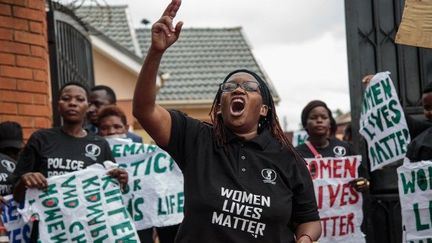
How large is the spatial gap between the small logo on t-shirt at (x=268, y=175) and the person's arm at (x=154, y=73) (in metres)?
0.52

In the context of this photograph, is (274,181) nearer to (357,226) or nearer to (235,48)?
(357,226)

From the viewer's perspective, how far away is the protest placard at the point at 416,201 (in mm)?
6109

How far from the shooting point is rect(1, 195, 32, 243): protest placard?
22.8ft

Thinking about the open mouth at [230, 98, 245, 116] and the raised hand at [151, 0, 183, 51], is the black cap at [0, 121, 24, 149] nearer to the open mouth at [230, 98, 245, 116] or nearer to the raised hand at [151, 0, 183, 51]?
the open mouth at [230, 98, 245, 116]

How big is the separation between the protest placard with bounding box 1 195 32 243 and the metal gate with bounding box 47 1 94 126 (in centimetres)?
233

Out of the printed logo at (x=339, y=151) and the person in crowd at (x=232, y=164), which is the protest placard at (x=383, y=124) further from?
the person in crowd at (x=232, y=164)

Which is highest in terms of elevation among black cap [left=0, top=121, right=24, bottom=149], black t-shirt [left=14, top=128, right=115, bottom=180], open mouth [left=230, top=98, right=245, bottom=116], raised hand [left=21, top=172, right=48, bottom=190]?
open mouth [left=230, top=98, right=245, bottom=116]

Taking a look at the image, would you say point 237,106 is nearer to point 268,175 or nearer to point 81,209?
point 268,175

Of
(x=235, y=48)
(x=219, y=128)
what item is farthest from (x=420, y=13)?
(x=235, y=48)

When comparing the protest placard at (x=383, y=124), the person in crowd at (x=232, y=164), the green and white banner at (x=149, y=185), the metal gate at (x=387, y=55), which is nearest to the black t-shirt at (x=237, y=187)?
the person in crowd at (x=232, y=164)

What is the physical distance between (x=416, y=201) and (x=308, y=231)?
6.73 feet

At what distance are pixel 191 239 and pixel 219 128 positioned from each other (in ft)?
1.88

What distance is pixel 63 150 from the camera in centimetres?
659

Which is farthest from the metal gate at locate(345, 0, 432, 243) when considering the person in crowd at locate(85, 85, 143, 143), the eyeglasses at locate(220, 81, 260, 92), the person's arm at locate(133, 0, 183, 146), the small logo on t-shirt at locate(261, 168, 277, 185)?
the person's arm at locate(133, 0, 183, 146)
